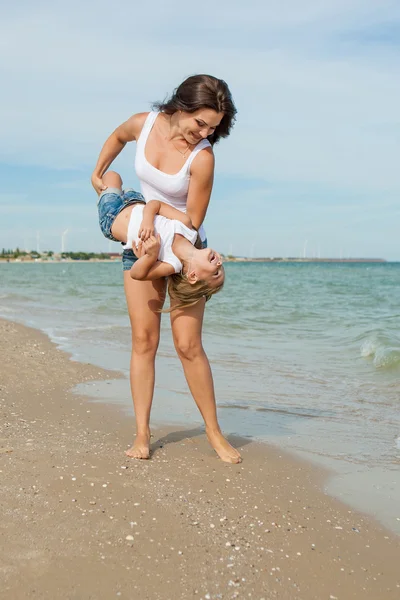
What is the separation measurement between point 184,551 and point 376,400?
3.76 meters

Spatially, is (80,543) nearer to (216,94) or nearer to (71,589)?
(71,589)

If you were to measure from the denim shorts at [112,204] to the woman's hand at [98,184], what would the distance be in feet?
0.46

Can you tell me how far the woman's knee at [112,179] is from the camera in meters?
3.76

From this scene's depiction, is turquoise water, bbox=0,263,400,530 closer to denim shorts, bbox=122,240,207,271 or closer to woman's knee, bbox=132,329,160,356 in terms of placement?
woman's knee, bbox=132,329,160,356

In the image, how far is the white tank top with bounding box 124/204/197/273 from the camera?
10.9ft

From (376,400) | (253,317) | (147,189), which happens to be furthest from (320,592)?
(253,317)

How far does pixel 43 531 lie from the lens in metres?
2.53

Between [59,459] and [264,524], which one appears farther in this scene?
[59,459]

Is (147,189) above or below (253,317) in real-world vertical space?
above

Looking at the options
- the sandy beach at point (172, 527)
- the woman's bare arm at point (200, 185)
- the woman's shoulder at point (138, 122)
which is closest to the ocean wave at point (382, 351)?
the sandy beach at point (172, 527)

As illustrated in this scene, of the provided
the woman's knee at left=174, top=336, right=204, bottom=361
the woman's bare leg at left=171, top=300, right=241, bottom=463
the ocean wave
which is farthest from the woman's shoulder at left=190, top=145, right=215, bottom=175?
the ocean wave

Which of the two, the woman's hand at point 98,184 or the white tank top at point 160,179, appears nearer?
the white tank top at point 160,179

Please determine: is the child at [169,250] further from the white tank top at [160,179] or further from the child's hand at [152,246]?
the white tank top at [160,179]

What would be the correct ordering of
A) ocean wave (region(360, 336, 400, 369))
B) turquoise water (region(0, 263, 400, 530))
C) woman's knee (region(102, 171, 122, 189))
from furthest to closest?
1. ocean wave (region(360, 336, 400, 369))
2. turquoise water (region(0, 263, 400, 530))
3. woman's knee (region(102, 171, 122, 189))
